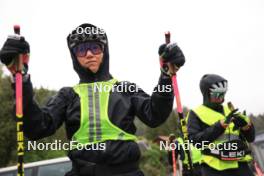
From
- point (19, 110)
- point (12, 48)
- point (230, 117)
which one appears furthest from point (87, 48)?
point (230, 117)

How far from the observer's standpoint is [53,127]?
126 inches

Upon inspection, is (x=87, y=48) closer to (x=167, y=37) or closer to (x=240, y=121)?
(x=167, y=37)

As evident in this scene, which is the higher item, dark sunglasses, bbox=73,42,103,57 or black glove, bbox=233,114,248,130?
dark sunglasses, bbox=73,42,103,57

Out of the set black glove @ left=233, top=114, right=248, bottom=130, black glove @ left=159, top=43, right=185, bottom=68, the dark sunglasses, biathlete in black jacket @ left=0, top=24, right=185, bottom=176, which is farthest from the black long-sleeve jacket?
black glove @ left=233, top=114, right=248, bottom=130

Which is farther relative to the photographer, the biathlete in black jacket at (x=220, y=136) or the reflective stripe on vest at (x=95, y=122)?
the biathlete in black jacket at (x=220, y=136)

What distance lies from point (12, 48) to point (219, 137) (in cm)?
339

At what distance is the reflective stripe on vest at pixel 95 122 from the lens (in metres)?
Answer: 3.05

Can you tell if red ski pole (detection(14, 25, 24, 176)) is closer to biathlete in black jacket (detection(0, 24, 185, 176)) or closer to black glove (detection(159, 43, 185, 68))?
biathlete in black jacket (detection(0, 24, 185, 176))

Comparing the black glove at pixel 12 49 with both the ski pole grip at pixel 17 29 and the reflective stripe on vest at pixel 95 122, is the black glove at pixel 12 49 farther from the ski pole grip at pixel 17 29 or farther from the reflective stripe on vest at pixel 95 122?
the reflective stripe on vest at pixel 95 122

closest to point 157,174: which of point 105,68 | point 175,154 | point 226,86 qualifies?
point 175,154

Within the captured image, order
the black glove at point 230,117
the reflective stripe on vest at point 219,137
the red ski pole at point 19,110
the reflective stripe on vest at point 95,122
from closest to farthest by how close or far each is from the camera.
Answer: the red ski pole at point 19,110 < the reflective stripe on vest at point 95,122 < the black glove at point 230,117 < the reflective stripe on vest at point 219,137

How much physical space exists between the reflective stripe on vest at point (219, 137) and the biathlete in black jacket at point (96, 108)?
2.33 meters

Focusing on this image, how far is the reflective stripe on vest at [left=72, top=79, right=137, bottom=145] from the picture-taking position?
3.05 metres

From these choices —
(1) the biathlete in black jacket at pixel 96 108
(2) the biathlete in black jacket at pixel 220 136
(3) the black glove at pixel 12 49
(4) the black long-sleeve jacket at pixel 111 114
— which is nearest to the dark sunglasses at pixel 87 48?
(1) the biathlete in black jacket at pixel 96 108
